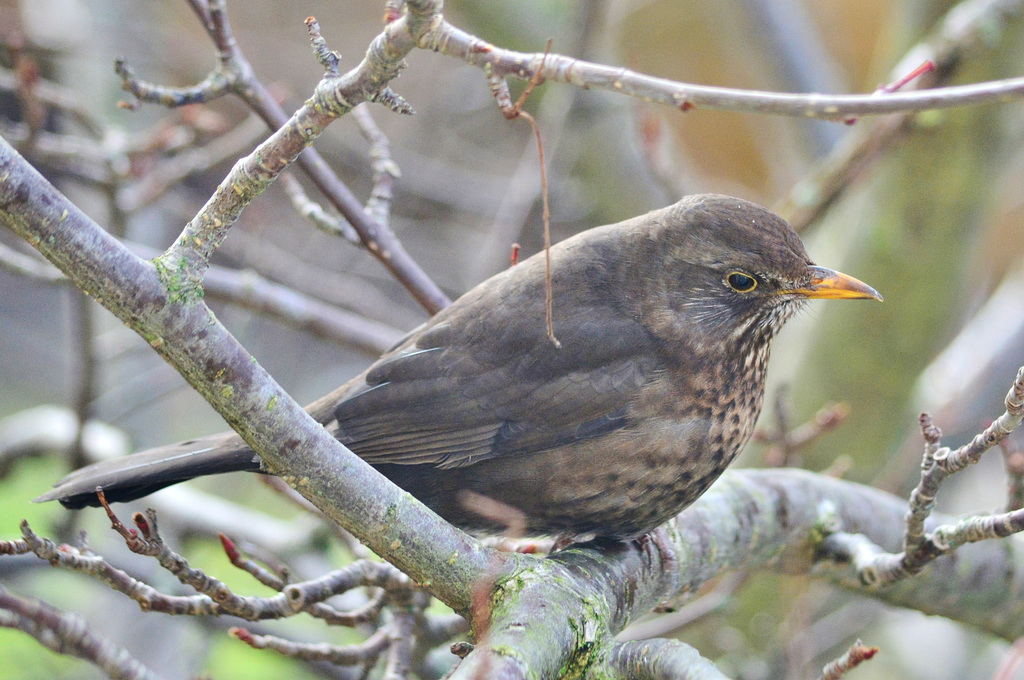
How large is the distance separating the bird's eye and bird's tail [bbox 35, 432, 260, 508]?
4.78 ft

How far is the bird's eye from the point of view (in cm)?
275

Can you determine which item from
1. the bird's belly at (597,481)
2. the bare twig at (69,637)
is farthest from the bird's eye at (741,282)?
the bare twig at (69,637)

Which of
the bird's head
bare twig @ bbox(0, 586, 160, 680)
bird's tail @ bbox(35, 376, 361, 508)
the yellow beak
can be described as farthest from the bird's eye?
bare twig @ bbox(0, 586, 160, 680)

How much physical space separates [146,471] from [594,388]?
1248 millimetres

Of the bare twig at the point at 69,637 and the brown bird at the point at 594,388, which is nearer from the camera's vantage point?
the bare twig at the point at 69,637

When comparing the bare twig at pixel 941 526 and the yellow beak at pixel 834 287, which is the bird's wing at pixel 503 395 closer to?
the yellow beak at pixel 834 287

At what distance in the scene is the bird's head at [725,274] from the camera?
2.68 meters

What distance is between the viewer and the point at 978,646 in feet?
18.6

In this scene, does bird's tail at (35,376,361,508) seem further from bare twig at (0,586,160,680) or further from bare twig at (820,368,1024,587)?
bare twig at (820,368,1024,587)

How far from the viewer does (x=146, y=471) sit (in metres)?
2.44

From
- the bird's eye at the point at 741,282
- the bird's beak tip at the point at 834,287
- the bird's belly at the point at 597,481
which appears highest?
the bird's eye at the point at 741,282

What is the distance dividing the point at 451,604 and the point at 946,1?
404 centimetres

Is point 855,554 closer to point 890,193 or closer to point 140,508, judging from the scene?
point 890,193

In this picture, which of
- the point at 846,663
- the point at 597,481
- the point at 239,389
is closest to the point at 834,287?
the point at 597,481
